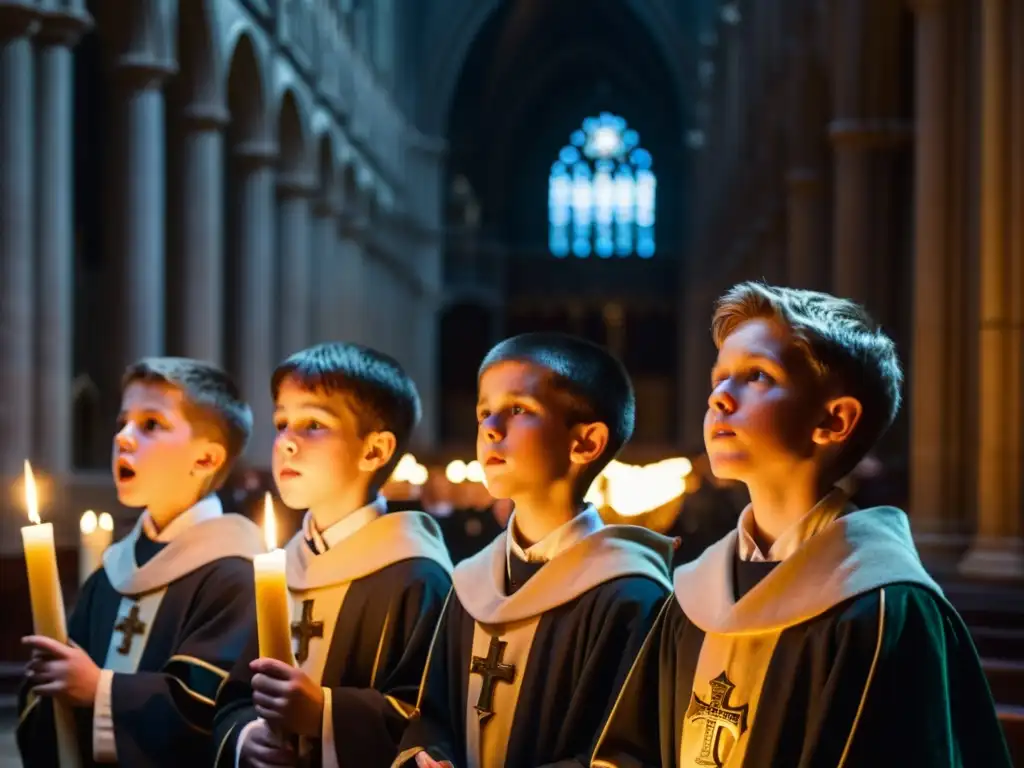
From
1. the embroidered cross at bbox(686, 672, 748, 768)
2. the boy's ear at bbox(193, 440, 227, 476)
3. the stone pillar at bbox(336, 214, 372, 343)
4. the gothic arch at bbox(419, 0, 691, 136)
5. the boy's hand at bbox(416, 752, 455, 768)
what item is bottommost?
the boy's hand at bbox(416, 752, 455, 768)

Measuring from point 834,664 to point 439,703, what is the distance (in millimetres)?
921

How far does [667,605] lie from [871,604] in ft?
1.29

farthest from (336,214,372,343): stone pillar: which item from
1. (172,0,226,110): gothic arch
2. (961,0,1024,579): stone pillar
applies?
(961,0,1024,579): stone pillar

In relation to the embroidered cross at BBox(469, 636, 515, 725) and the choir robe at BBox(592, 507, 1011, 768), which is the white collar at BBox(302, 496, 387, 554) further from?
the choir robe at BBox(592, 507, 1011, 768)

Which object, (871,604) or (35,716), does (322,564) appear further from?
(871,604)

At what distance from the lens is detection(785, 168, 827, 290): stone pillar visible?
16016mm

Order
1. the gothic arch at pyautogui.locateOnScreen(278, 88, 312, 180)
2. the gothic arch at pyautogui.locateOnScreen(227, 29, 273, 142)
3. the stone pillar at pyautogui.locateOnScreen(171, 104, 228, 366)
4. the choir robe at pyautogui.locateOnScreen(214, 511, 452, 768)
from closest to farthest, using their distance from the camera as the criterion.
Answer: the choir robe at pyautogui.locateOnScreen(214, 511, 452, 768) → the stone pillar at pyautogui.locateOnScreen(171, 104, 228, 366) → the gothic arch at pyautogui.locateOnScreen(227, 29, 273, 142) → the gothic arch at pyautogui.locateOnScreen(278, 88, 312, 180)

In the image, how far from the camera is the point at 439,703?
2654mm

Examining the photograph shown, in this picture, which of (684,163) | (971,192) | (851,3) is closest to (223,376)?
(971,192)

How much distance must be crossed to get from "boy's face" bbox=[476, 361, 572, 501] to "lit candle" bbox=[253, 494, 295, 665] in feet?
1.54

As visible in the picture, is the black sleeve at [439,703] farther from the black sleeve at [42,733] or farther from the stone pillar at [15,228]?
the stone pillar at [15,228]

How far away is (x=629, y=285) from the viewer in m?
37.4

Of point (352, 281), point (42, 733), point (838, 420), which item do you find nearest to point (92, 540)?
point (42, 733)

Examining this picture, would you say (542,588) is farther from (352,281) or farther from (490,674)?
(352,281)
